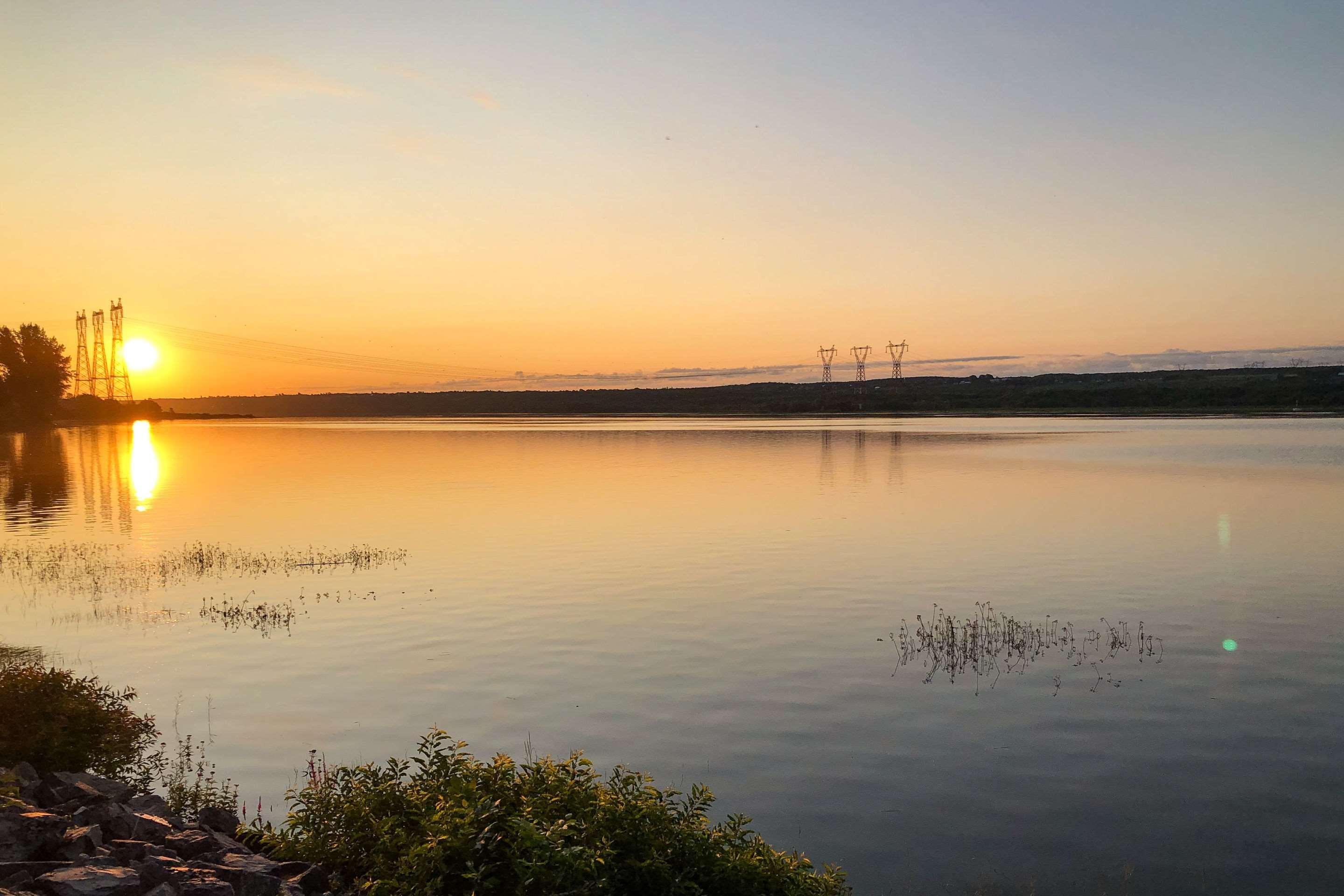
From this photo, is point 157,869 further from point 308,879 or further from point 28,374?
point 28,374

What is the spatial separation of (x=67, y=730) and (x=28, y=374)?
668ft

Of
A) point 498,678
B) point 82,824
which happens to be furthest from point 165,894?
point 498,678

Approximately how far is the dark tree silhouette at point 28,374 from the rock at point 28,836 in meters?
200

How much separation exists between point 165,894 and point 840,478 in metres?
65.0

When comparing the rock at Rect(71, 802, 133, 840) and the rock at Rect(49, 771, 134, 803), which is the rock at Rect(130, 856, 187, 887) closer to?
the rock at Rect(71, 802, 133, 840)

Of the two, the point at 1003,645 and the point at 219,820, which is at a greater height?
the point at 219,820

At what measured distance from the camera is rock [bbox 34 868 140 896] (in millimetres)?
9453

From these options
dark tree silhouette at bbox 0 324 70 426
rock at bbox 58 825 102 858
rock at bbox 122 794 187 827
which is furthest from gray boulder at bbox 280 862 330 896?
dark tree silhouette at bbox 0 324 70 426

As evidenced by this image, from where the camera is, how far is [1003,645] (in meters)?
23.8

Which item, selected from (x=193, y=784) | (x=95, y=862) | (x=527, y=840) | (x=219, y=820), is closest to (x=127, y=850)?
(x=95, y=862)

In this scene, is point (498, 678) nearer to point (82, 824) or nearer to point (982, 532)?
point (82, 824)

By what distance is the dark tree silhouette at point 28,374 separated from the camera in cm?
17575

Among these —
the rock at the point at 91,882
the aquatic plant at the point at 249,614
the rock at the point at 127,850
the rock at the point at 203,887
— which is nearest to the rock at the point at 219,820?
the rock at the point at 127,850

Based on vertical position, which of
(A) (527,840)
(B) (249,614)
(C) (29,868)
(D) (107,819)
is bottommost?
(B) (249,614)
